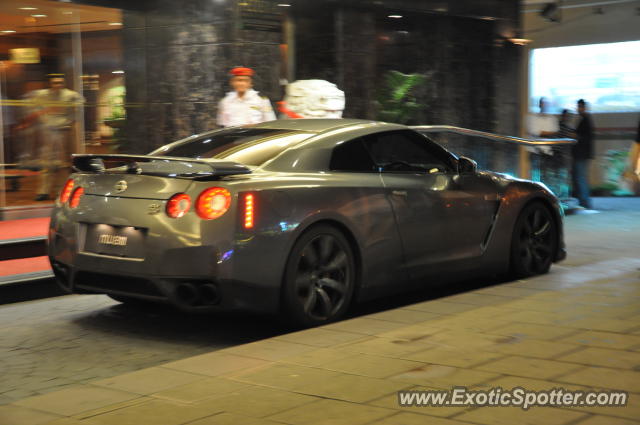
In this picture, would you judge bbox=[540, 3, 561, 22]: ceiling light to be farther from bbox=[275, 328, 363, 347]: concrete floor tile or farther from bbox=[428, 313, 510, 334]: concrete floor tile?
bbox=[275, 328, 363, 347]: concrete floor tile

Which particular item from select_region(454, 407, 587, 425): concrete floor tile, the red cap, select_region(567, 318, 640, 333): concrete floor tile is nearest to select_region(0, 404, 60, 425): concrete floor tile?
select_region(454, 407, 587, 425): concrete floor tile

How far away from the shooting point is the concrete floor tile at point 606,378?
455 cm

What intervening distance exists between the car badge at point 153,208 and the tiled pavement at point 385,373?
3.49ft

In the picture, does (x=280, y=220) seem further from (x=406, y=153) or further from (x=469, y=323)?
(x=406, y=153)

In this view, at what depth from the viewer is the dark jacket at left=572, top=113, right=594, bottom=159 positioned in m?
16.7

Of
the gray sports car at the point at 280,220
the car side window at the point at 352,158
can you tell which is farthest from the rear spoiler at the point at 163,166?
the car side window at the point at 352,158

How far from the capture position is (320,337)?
5.84 m

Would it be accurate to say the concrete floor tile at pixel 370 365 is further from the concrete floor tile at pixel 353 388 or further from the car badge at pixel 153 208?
the car badge at pixel 153 208

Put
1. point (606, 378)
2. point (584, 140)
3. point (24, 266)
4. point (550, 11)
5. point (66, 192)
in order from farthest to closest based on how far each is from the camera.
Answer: point (550, 11)
point (584, 140)
point (24, 266)
point (66, 192)
point (606, 378)

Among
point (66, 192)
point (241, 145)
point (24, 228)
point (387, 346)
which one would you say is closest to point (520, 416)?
point (387, 346)

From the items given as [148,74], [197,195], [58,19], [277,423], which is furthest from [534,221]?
[58,19]

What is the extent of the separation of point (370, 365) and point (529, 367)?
828 millimetres

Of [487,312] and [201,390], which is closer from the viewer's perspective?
[201,390]

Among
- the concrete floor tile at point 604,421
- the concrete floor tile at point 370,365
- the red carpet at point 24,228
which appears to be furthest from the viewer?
the red carpet at point 24,228
